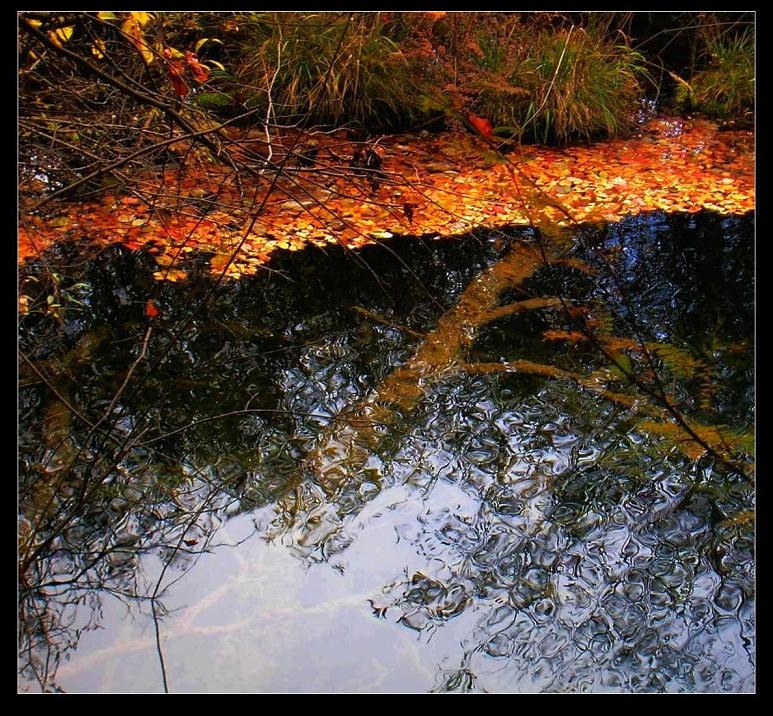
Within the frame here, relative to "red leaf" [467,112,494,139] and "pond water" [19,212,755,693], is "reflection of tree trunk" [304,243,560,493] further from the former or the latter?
"red leaf" [467,112,494,139]

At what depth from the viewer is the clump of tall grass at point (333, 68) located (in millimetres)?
6301

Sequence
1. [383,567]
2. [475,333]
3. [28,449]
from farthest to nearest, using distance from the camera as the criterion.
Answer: [475,333]
[28,449]
[383,567]

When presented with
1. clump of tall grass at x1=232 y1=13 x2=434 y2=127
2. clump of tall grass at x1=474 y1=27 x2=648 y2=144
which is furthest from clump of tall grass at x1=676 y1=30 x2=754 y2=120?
clump of tall grass at x1=232 y1=13 x2=434 y2=127

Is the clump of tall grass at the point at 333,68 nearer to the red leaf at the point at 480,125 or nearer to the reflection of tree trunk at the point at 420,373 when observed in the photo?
the reflection of tree trunk at the point at 420,373

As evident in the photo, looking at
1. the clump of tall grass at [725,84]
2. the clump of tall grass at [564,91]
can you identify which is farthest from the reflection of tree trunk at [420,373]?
the clump of tall grass at [725,84]

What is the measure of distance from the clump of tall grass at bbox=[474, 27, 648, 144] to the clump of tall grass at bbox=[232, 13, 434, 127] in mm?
723

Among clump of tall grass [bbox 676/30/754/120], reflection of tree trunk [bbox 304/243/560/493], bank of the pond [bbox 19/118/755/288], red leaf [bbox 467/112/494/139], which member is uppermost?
red leaf [bbox 467/112/494/139]

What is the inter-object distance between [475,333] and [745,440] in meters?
2.05

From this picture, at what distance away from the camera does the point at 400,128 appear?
696 centimetres

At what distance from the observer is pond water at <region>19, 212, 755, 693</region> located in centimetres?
245

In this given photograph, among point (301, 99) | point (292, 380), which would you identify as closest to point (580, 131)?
point (301, 99)

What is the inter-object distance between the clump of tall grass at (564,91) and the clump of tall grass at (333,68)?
28.4 inches

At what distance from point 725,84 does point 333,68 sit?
352 centimetres
